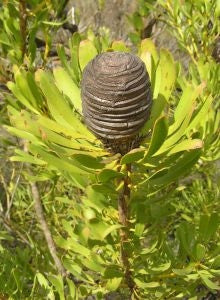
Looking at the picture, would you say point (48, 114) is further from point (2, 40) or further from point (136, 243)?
point (2, 40)

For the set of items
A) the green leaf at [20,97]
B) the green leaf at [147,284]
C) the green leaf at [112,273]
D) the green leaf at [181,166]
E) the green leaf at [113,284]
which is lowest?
the green leaf at [147,284]

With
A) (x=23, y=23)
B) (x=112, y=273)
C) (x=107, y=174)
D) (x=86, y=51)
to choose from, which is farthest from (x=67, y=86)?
(x=23, y=23)

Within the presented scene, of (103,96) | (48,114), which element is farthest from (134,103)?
(48,114)

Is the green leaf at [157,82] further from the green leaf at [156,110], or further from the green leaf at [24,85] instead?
the green leaf at [24,85]

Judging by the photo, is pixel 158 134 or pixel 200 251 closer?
pixel 158 134

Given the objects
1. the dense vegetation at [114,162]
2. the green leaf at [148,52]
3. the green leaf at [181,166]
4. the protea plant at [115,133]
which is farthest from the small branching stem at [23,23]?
the green leaf at [181,166]

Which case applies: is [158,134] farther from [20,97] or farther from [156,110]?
[20,97]
